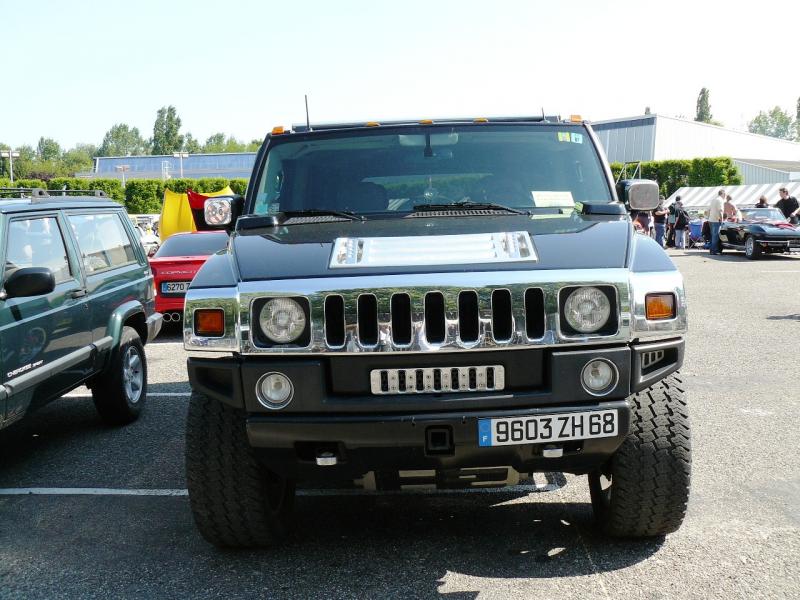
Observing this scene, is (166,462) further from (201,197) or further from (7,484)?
(201,197)

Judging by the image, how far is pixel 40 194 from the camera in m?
6.11

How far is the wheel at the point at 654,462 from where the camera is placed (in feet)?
11.3

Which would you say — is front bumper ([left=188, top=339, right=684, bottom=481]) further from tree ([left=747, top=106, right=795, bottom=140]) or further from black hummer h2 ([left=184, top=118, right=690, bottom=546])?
tree ([left=747, top=106, right=795, bottom=140])

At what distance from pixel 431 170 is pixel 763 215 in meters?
20.3

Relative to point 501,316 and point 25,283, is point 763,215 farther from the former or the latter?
point 501,316

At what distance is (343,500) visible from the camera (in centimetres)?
464

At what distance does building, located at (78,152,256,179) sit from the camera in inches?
4092

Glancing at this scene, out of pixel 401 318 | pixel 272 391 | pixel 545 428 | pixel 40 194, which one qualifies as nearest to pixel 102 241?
pixel 40 194

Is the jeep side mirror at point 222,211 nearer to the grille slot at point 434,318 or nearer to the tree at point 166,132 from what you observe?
the grille slot at point 434,318

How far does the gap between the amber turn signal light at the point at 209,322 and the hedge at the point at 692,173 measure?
45.0m

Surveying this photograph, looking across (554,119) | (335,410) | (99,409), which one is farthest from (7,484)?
(554,119)

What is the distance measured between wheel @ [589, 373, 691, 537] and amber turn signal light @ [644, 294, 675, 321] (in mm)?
387

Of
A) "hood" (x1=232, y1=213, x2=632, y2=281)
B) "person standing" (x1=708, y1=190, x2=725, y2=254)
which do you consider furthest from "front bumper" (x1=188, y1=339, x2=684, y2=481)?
"person standing" (x1=708, y1=190, x2=725, y2=254)

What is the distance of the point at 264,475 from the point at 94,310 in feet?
9.67
